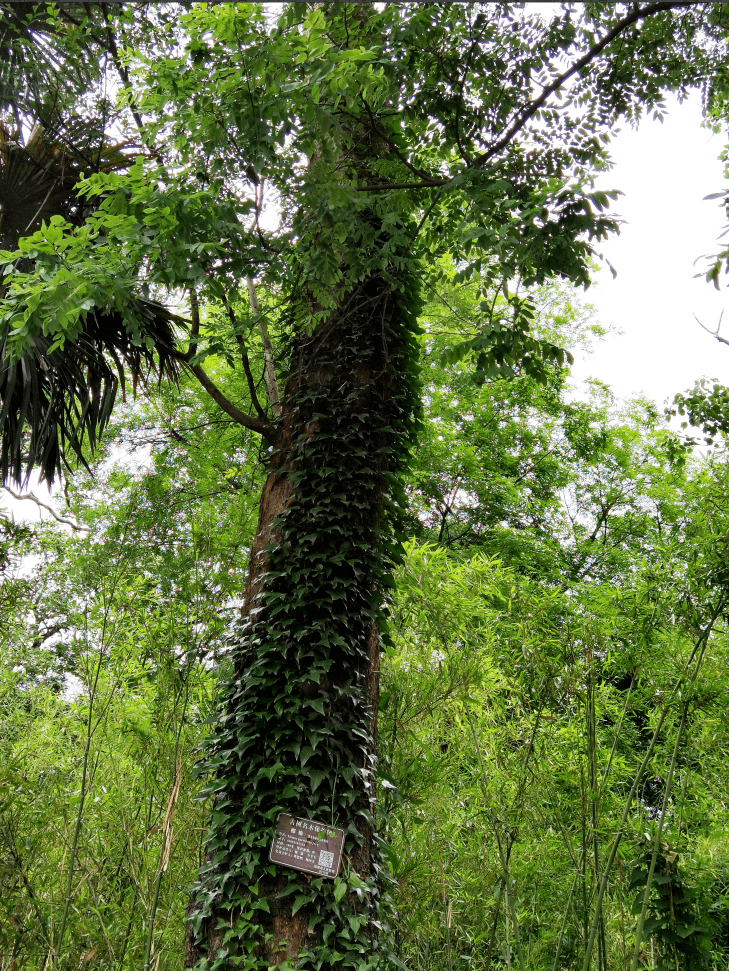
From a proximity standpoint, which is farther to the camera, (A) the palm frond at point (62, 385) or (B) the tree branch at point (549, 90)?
(A) the palm frond at point (62, 385)

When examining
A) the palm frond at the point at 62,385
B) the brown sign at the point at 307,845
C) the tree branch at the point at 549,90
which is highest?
the tree branch at the point at 549,90

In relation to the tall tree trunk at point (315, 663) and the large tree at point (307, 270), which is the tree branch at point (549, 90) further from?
the tall tree trunk at point (315, 663)

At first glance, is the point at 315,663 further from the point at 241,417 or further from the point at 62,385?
the point at 62,385

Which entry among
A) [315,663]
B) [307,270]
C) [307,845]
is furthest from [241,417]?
[307,845]

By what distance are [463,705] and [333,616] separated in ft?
4.09

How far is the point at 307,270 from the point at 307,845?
7.53 feet

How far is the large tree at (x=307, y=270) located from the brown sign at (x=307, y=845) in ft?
0.14

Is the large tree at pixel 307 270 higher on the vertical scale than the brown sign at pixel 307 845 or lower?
higher

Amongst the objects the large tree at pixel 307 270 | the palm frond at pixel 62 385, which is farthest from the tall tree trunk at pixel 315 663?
the palm frond at pixel 62 385

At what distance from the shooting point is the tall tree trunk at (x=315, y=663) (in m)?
2.88

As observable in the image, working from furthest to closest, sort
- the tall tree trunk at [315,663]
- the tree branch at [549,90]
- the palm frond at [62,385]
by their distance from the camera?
the palm frond at [62,385] → the tree branch at [549,90] → the tall tree trunk at [315,663]

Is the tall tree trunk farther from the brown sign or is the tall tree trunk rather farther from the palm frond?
the palm frond

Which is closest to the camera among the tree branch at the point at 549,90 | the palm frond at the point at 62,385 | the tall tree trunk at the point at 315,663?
the tall tree trunk at the point at 315,663

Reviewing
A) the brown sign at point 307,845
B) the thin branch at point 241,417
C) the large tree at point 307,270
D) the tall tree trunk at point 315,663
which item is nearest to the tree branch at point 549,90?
the large tree at point 307,270
